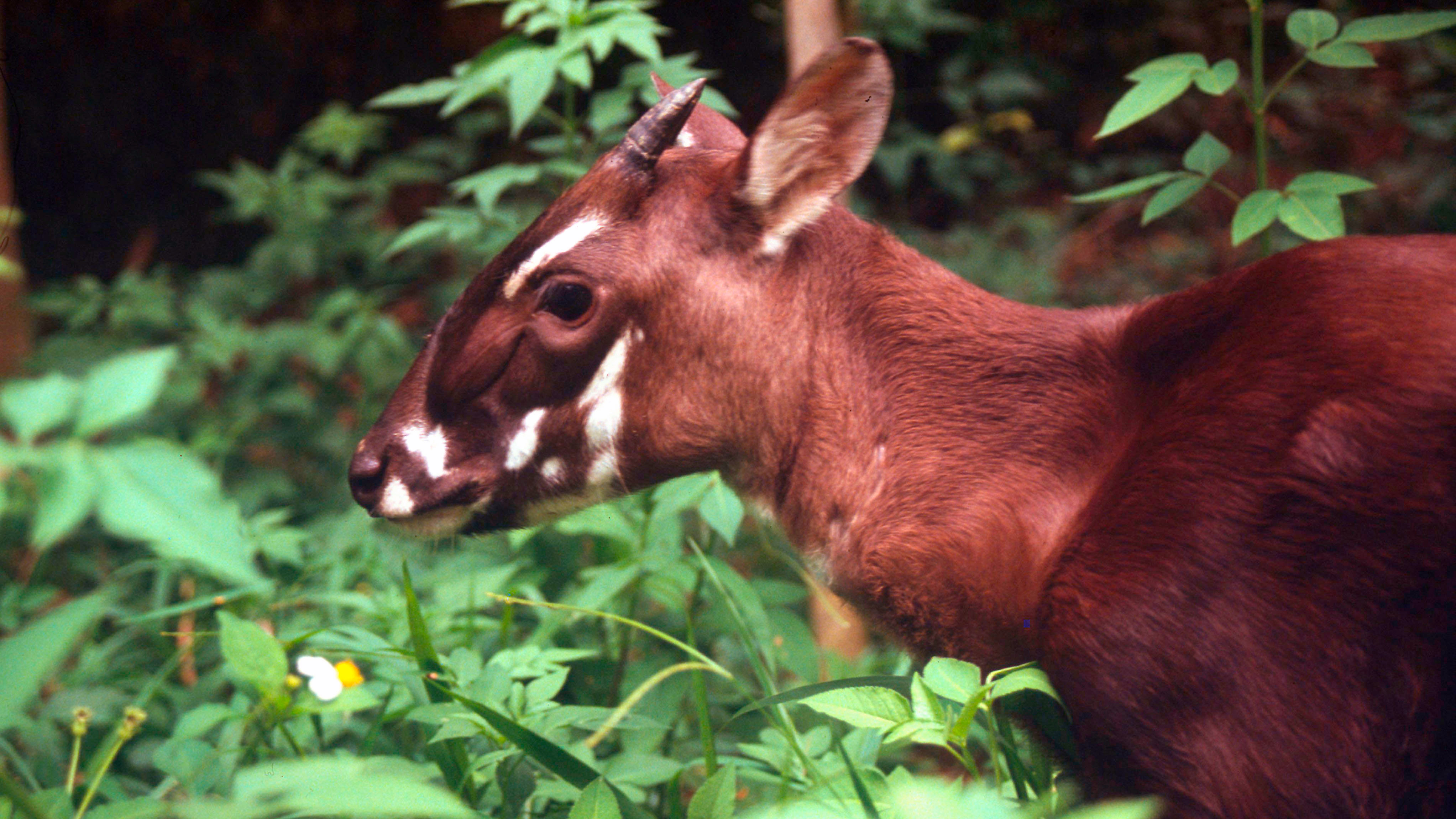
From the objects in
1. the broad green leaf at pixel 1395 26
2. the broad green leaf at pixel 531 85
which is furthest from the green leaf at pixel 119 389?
the broad green leaf at pixel 1395 26

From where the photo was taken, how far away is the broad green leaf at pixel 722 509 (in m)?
2.37

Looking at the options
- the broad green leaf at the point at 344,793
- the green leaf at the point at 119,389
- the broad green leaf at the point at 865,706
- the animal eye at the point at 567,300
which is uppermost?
the green leaf at the point at 119,389

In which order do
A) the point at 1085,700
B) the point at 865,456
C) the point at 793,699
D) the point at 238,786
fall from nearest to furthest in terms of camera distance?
the point at 238,786, the point at 1085,700, the point at 793,699, the point at 865,456

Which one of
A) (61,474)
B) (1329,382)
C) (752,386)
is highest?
(61,474)

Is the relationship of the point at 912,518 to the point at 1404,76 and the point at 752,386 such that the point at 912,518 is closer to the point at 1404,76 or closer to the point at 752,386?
the point at 752,386

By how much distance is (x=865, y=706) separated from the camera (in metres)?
1.63

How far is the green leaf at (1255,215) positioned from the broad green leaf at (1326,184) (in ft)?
0.16

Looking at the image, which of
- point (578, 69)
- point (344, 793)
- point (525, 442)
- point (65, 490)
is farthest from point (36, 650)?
point (578, 69)

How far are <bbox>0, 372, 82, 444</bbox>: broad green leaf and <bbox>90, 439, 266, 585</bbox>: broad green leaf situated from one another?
2.2 inches

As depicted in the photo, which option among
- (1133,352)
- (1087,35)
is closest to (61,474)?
(1133,352)

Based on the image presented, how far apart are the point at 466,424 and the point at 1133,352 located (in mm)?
1239

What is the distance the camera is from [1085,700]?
1.60m

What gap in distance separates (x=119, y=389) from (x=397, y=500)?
1.09 meters

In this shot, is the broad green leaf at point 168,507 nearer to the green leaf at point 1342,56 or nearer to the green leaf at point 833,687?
the green leaf at point 833,687
